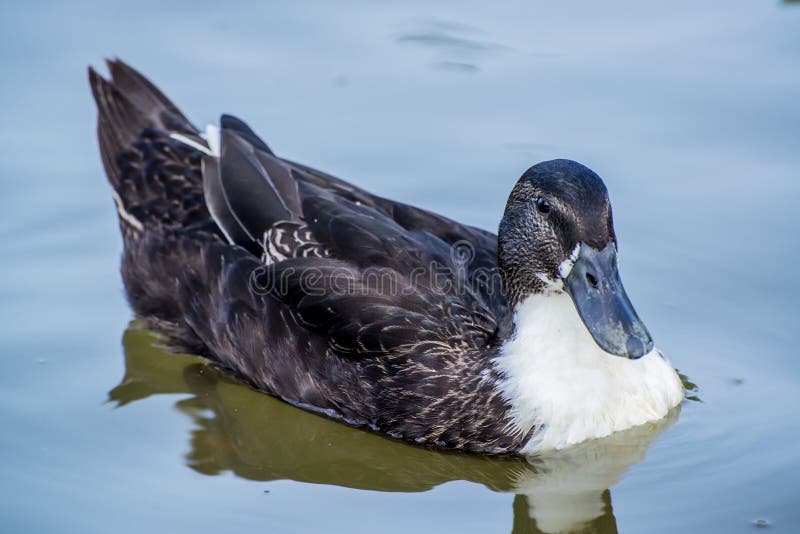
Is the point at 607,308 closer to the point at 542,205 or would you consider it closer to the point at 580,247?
the point at 580,247

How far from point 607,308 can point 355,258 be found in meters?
1.43

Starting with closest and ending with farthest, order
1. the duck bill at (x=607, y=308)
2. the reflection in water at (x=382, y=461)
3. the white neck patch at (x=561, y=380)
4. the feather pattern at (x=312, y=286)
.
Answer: the duck bill at (x=607, y=308) < the reflection in water at (x=382, y=461) < the white neck patch at (x=561, y=380) < the feather pattern at (x=312, y=286)

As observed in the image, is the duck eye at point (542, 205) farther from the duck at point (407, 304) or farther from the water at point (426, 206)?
the water at point (426, 206)

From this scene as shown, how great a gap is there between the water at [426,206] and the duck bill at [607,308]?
0.69m

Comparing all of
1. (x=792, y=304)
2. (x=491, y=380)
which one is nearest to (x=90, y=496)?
(x=491, y=380)

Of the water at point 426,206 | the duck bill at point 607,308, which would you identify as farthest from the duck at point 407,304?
the water at point 426,206

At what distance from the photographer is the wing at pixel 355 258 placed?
23.0 feet

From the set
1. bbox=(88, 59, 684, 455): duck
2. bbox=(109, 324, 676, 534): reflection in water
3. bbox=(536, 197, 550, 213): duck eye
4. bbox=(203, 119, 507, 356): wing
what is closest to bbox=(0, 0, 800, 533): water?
bbox=(109, 324, 676, 534): reflection in water

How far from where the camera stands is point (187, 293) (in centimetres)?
787

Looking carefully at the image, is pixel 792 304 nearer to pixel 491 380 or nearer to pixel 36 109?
pixel 491 380

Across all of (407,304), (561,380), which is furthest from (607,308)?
(407,304)

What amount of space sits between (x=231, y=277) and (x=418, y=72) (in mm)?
3256

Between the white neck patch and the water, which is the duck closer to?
the white neck patch

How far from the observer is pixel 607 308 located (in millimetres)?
6469
